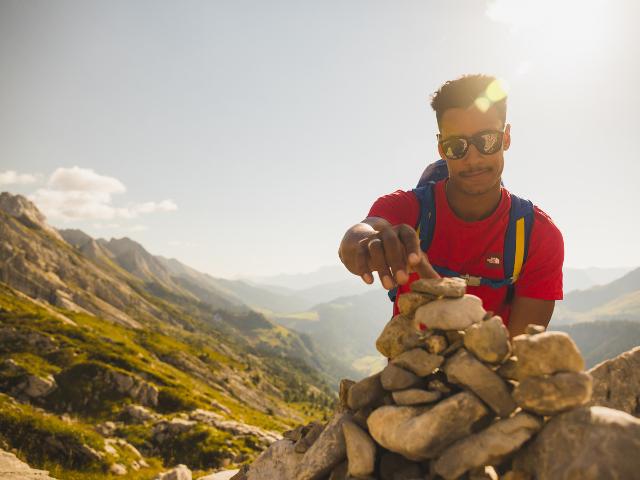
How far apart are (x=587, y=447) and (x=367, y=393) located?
8.61ft

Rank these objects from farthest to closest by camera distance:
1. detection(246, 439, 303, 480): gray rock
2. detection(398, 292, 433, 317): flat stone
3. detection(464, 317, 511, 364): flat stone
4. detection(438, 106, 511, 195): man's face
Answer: detection(246, 439, 303, 480): gray rock → detection(438, 106, 511, 195): man's face → detection(398, 292, 433, 317): flat stone → detection(464, 317, 511, 364): flat stone

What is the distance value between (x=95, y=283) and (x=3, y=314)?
134 m

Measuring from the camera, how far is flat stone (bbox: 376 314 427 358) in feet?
16.4

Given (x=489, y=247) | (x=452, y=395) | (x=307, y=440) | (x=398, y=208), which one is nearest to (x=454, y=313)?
(x=452, y=395)

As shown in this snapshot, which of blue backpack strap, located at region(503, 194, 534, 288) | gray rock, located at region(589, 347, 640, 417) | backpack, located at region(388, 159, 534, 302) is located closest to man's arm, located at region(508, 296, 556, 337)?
backpack, located at region(388, 159, 534, 302)

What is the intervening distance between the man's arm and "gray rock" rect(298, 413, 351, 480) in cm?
330

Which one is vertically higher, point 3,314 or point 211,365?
point 3,314

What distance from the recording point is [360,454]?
473cm

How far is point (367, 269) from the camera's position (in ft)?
13.9

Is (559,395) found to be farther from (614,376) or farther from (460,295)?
(614,376)

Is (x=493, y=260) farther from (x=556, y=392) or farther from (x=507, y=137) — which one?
(x=556, y=392)

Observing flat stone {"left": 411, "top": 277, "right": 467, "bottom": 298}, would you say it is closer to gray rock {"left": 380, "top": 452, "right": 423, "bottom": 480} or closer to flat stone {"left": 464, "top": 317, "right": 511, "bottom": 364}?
flat stone {"left": 464, "top": 317, "right": 511, "bottom": 364}

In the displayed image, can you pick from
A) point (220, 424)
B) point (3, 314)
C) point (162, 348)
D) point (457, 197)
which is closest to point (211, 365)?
point (162, 348)

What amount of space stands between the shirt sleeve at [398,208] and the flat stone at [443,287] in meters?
1.75
